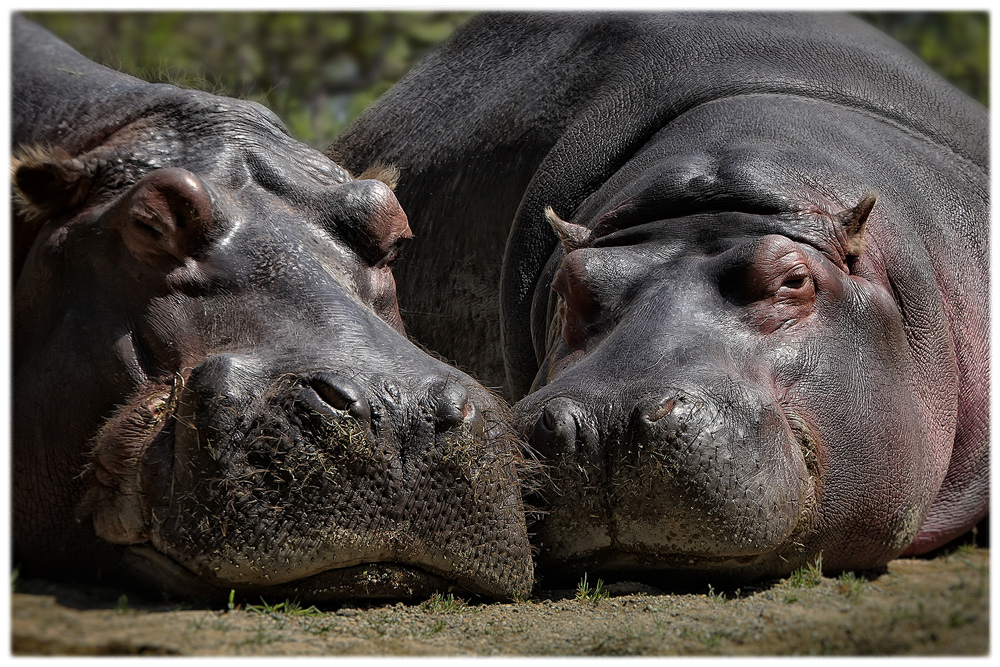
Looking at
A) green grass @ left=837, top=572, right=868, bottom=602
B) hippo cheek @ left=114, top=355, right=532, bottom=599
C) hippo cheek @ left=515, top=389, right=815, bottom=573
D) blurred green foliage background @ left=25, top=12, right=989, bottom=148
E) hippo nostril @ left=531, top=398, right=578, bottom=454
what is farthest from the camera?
blurred green foliage background @ left=25, top=12, right=989, bottom=148

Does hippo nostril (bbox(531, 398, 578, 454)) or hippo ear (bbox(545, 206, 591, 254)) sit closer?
hippo nostril (bbox(531, 398, 578, 454))

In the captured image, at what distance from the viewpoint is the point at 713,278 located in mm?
4336

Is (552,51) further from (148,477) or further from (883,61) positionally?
(148,477)

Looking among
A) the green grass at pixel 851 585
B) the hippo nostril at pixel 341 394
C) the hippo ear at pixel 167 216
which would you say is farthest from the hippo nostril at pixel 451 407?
the green grass at pixel 851 585

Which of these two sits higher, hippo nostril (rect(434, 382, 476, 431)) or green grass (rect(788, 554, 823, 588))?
hippo nostril (rect(434, 382, 476, 431))

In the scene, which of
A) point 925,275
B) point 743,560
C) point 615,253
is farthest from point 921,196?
point 743,560

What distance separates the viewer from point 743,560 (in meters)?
3.93

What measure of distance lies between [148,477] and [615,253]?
2072mm

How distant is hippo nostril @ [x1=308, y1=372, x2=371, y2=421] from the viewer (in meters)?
3.10

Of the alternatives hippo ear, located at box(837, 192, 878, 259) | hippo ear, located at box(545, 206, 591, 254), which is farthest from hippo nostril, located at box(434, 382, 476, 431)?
hippo ear, located at box(837, 192, 878, 259)

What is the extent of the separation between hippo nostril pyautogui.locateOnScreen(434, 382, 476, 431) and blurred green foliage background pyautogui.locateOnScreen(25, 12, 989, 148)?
55.8 inches

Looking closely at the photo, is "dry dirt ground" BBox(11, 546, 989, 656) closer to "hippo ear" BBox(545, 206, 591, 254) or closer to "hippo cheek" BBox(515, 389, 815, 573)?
"hippo cheek" BBox(515, 389, 815, 573)

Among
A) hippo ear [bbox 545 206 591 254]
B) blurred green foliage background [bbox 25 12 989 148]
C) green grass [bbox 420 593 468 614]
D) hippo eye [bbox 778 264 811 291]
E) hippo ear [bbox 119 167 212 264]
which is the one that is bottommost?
green grass [bbox 420 593 468 614]

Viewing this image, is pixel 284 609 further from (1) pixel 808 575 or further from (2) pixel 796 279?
(2) pixel 796 279
